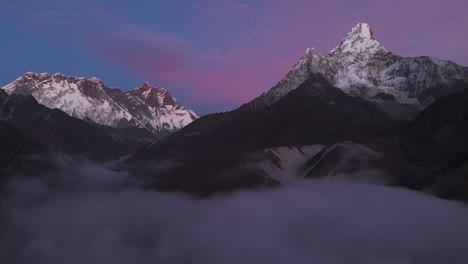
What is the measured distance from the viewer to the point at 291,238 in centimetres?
19238

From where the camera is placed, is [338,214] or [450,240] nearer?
[450,240]

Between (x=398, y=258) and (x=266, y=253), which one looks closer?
(x=398, y=258)

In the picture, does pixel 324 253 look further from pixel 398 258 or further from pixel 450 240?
pixel 450 240

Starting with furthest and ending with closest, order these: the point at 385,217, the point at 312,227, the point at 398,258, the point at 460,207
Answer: the point at 312,227
the point at 385,217
the point at 460,207
the point at 398,258

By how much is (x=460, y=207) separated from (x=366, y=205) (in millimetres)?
37573

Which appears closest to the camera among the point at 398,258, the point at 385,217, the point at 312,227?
the point at 398,258

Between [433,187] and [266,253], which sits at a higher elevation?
[433,187]

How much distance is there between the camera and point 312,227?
197750 mm

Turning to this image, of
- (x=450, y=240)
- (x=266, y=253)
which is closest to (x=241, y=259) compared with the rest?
(x=266, y=253)

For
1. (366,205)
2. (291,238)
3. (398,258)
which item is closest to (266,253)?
(291,238)

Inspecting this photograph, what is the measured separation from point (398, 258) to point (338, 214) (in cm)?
4947

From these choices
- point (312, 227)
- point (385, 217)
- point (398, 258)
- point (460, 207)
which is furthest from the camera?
point (312, 227)

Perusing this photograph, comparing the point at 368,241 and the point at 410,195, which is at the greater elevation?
the point at 410,195

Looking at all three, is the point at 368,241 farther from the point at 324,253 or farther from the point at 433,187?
the point at 433,187
